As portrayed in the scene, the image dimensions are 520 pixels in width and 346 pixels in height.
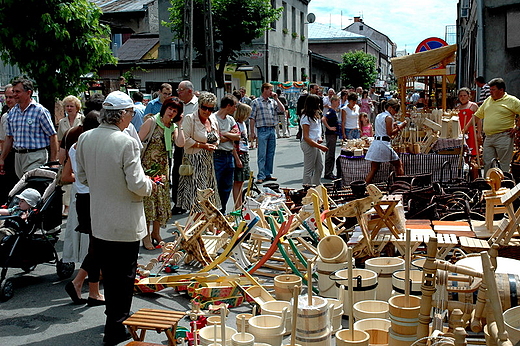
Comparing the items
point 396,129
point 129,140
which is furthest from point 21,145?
point 396,129

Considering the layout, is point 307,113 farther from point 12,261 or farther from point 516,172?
point 12,261

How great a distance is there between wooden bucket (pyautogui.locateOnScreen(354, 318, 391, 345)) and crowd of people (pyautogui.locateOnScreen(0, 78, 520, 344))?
1759 mm

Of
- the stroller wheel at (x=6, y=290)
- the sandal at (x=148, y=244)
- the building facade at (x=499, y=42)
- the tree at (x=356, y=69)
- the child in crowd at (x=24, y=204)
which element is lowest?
the stroller wheel at (x=6, y=290)

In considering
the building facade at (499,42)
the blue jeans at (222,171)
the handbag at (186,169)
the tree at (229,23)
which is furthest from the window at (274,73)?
the handbag at (186,169)

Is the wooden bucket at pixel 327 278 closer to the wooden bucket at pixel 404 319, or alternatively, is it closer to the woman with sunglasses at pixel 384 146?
the wooden bucket at pixel 404 319

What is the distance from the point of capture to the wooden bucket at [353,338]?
3541 mm

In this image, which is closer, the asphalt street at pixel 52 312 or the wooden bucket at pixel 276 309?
the wooden bucket at pixel 276 309

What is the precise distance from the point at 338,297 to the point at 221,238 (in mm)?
1751

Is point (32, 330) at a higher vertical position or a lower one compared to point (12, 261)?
lower

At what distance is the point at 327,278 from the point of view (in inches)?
193

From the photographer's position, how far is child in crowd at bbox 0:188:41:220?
5.94m

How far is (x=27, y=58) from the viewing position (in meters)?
10.8

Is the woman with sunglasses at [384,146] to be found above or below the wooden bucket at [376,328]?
above

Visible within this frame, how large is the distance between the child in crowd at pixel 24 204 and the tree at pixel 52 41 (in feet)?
17.3
